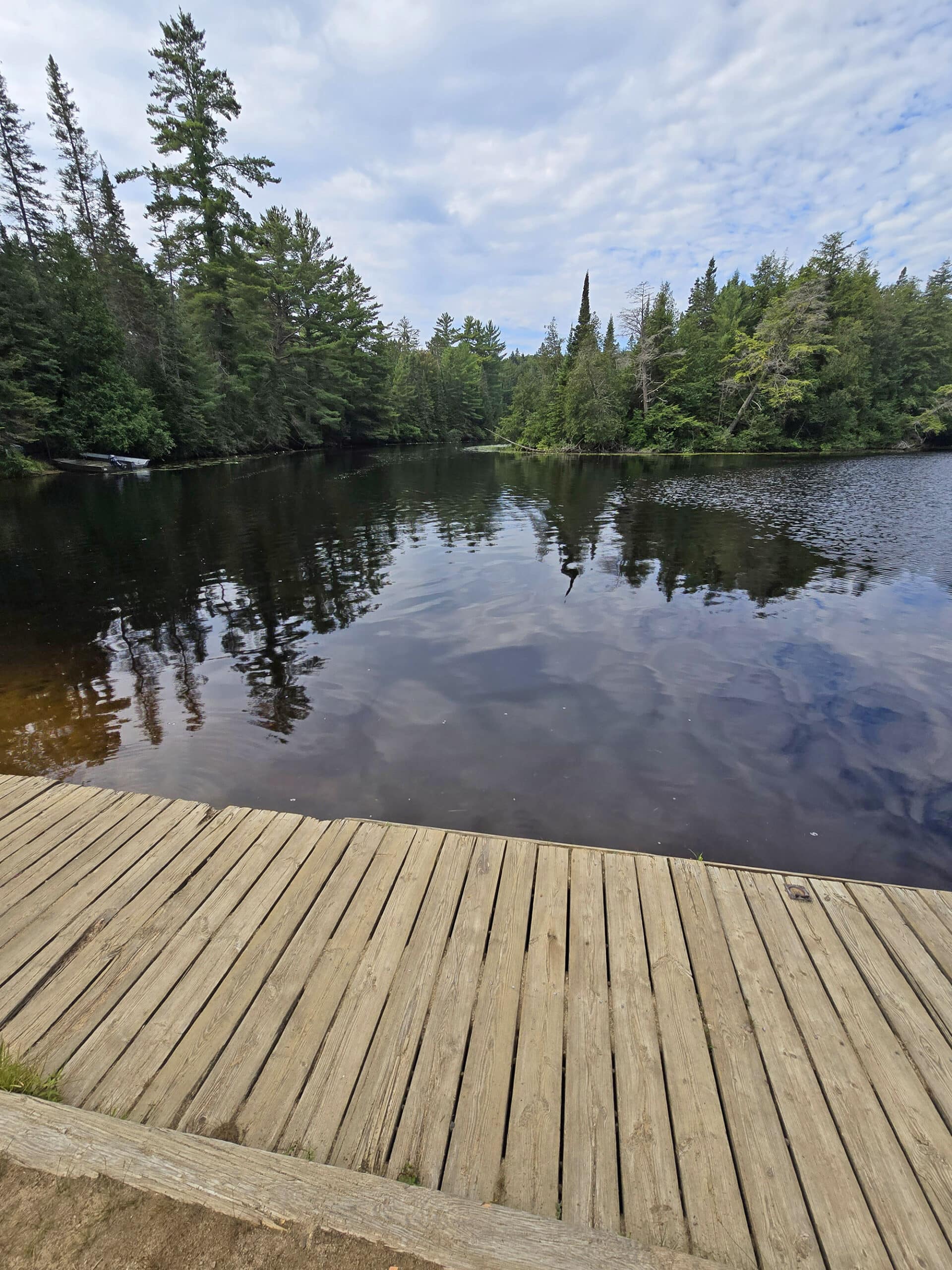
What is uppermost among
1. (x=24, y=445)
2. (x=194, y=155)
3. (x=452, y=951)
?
(x=194, y=155)

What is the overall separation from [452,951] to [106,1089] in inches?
55.3

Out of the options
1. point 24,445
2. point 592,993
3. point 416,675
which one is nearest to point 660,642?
point 416,675

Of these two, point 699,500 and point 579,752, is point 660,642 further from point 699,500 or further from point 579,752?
point 699,500

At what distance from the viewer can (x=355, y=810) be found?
172 inches

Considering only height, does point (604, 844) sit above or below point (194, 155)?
below

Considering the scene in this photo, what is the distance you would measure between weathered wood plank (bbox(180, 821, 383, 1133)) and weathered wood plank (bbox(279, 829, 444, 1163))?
0.73 ft

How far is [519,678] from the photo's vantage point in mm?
6527

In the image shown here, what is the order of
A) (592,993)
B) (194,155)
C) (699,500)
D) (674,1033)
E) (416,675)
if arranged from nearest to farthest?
(674,1033)
(592,993)
(416,675)
(699,500)
(194,155)

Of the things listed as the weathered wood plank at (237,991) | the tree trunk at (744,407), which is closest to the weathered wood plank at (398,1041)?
→ the weathered wood plank at (237,991)

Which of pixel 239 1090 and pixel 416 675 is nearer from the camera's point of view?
pixel 239 1090

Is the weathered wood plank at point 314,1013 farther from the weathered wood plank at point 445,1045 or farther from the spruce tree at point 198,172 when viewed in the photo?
the spruce tree at point 198,172

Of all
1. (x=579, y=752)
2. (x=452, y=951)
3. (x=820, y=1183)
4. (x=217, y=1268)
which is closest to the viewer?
(x=217, y=1268)

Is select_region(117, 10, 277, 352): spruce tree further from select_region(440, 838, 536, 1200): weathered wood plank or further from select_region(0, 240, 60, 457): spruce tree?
select_region(440, 838, 536, 1200): weathered wood plank

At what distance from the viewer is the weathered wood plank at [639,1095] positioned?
159cm
